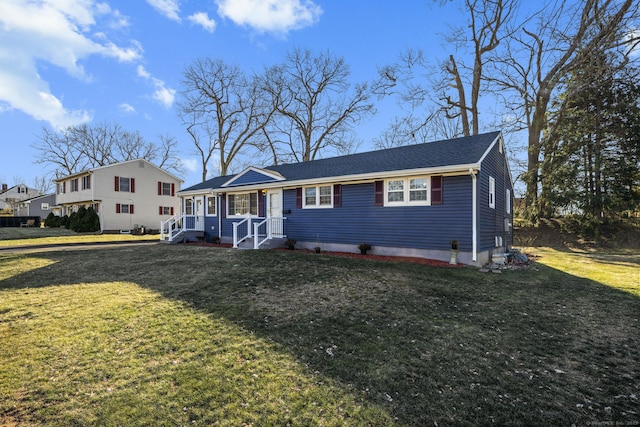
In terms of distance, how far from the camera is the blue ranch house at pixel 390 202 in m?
9.95

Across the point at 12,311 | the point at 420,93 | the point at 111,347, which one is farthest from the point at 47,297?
A: the point at 420,93

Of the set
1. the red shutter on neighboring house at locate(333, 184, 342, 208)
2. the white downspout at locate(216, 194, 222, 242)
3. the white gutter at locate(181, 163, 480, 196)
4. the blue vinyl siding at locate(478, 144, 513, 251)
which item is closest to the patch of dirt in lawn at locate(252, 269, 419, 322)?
the white gutter at locate(181, 163, 480, 196)

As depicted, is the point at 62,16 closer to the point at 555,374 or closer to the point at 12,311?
the point at 12,311

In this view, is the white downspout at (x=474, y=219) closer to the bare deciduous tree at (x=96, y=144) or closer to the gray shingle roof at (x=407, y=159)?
the gray shingle roof at (x=407, y=159)

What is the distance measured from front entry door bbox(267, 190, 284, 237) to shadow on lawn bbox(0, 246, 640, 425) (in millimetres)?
4777

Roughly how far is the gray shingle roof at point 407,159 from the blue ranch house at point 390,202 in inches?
1.6

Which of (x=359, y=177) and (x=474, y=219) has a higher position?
(x=359, y=177)

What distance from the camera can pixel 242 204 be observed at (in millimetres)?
15836

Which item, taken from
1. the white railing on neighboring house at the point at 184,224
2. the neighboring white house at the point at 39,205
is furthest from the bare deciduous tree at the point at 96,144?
the white railing on neighboring house at the point at 184,224

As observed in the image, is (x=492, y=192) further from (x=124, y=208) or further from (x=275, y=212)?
(x=124, y=208)

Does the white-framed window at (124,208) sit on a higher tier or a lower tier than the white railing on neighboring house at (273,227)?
higher

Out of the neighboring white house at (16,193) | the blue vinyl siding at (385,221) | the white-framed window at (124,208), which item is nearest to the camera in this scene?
the blue vinyl siding at (385,221)

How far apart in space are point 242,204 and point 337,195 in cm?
579

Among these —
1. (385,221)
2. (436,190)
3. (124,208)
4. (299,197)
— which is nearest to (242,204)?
(299,197)
